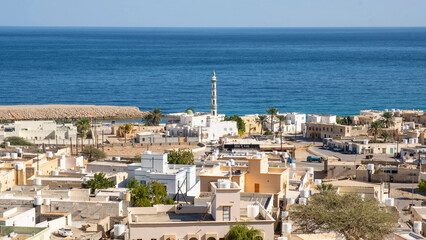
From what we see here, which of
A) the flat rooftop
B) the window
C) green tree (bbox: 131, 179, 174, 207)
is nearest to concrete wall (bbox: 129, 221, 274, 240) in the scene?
the window

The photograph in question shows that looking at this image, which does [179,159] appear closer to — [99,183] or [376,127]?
[99,183]

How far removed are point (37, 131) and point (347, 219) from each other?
46.9m

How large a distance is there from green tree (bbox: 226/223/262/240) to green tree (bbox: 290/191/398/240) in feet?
12.1

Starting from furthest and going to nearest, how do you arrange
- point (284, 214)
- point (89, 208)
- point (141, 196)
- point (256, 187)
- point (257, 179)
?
point (257, 179)
point (256, 187)
point (141, 196)
point (89, 208)
point (284, 214)

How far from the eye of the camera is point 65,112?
10862 centimetres

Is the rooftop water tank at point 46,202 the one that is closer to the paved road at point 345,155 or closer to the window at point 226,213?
the window at point 226,213

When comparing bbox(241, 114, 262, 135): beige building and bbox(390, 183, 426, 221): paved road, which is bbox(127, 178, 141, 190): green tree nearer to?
bbox(390, 183, 426, 221): paved road

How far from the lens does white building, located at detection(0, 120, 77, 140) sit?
213ft

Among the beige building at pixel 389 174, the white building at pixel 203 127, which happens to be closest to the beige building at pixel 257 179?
the beige building at pixel 389 174

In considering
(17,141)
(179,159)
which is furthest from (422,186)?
Result: (17,141)

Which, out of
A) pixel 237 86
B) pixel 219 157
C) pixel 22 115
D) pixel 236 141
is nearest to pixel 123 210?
pixel 219 157

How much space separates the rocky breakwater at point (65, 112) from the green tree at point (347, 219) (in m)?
81.4

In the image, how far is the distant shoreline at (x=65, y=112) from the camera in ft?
343

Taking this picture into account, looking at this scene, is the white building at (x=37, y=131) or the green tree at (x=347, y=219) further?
the white building at (x=37, y=131)
